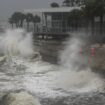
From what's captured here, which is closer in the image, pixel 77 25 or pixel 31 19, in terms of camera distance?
pixel 77 25

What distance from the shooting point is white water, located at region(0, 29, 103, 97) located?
16.6 m

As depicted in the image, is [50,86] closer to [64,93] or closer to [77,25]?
[64,93]

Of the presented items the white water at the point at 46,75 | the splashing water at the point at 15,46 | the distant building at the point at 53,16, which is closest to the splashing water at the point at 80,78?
the white water at the point at 46,75

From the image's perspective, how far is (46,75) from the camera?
68.1 ft

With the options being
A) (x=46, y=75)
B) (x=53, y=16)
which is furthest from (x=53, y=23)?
(x=46, y=75)

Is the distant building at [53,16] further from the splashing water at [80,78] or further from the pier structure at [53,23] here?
the splashing water at [80,78]

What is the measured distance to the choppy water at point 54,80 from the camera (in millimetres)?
14555

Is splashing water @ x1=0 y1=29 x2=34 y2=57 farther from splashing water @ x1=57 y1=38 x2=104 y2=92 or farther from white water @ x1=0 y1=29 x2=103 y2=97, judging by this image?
splashing water @ x1=57 y1=38 x2=104 y2=92

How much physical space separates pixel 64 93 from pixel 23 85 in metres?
2.69

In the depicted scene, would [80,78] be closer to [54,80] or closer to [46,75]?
[54,80]

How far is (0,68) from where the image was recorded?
24438 mm

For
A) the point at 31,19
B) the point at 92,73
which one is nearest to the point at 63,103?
the point at 92,73

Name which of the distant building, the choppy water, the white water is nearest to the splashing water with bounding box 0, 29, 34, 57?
the white water

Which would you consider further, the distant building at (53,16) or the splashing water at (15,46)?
the distant building at (53,16)
